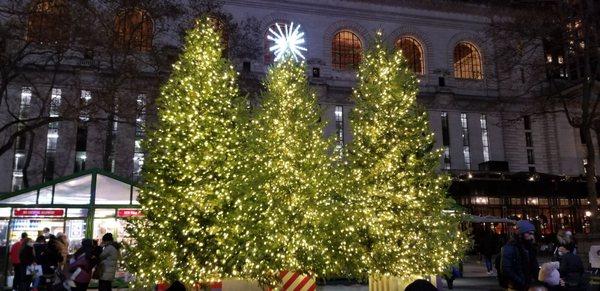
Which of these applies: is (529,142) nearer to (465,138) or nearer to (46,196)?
(465,138)

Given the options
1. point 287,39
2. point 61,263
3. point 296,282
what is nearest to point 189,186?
point 296,282

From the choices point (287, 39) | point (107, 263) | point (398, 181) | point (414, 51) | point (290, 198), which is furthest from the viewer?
point (414, 51)

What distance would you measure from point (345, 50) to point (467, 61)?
41.3 feet

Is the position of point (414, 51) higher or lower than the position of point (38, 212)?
higher

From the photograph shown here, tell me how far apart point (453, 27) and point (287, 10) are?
16.3 meters

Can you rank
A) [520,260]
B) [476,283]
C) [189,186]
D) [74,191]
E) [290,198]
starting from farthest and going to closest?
1. [476,283]
2. [74,191]
3. [290,198]
4. [189,186]
5. [520,260]

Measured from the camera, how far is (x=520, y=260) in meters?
6.85

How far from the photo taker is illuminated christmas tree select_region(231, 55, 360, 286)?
11.7 m

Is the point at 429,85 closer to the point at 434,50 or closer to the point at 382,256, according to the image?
the point at 434,50

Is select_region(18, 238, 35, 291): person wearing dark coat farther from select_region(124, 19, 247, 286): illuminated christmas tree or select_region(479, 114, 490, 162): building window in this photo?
select_region(479, 114, 490, 162): building window

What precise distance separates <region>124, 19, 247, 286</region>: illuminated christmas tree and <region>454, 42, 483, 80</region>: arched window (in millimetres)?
38183

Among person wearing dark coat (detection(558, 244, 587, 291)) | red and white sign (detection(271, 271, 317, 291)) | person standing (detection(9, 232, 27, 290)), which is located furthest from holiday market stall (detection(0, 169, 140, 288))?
person wearing dark coat (detection(558, 244, 587, 291))

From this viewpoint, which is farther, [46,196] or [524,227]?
[46,196]

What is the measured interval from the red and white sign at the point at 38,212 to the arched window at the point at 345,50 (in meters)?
30.0
